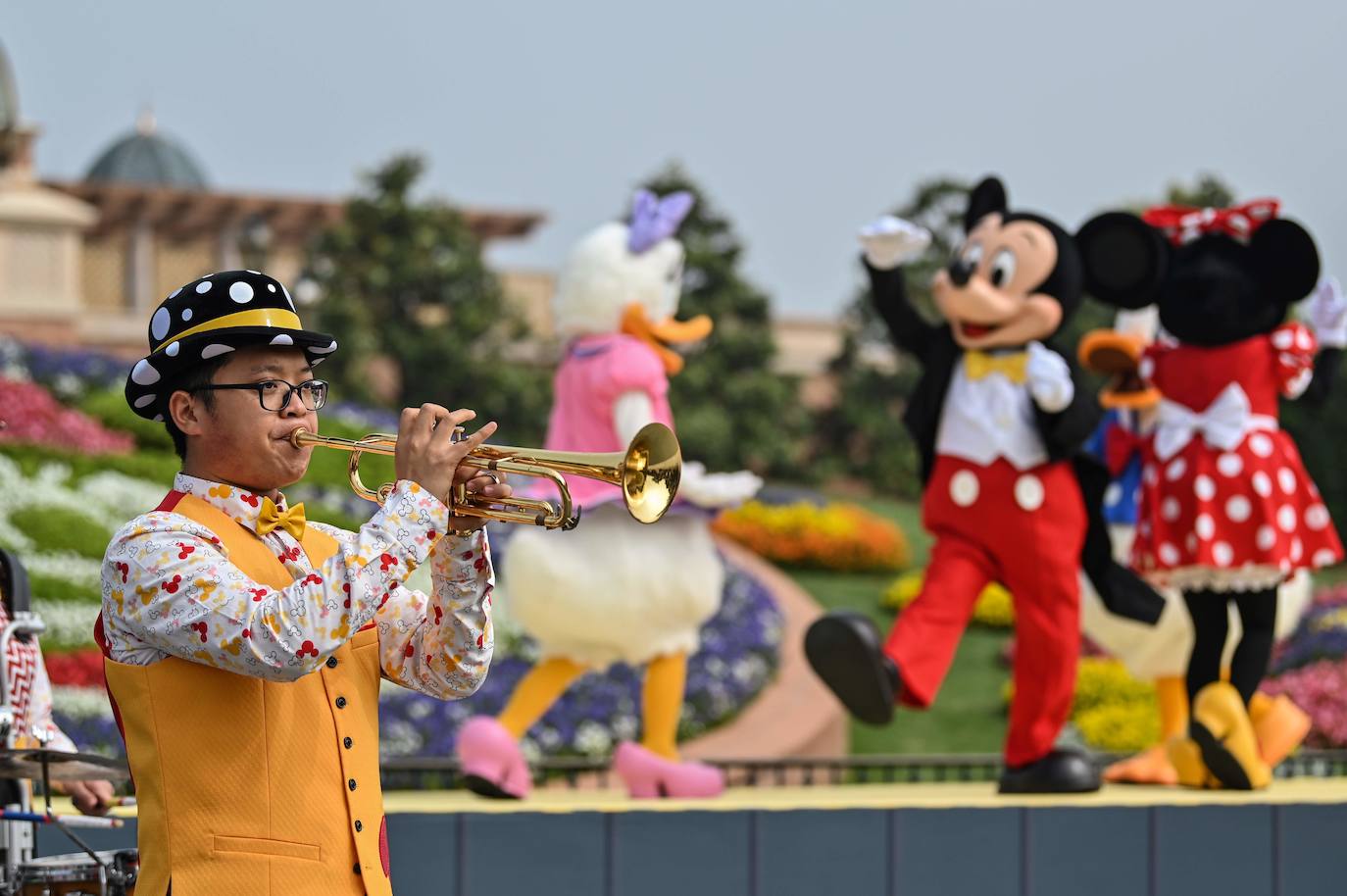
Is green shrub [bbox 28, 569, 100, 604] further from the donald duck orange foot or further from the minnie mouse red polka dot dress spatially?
the donald duck orange foot

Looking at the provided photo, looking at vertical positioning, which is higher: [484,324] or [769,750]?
[484,324]

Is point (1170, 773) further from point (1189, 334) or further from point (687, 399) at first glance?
point (687, 399)

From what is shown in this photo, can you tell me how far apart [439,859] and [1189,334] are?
321 cm

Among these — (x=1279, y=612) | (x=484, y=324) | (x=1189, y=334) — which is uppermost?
(x=484, y=324)

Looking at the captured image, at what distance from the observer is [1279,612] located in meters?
7.26

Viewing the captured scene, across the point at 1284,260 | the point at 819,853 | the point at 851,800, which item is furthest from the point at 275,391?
the point at 1284,260

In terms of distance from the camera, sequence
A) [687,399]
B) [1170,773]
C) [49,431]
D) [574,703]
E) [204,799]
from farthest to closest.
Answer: [687,399] → [49,431] → [574,703] → [1170,773] → [204,799]

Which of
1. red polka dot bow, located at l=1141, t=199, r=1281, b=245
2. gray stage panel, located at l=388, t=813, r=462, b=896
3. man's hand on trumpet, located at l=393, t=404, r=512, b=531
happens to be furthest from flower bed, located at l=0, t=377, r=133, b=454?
man's hand on trumpet, located at l=393, t=404, r=512, b=531

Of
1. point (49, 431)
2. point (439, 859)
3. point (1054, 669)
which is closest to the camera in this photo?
point (439, 859)

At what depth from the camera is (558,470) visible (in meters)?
3.13

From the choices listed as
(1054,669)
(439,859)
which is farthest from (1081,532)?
(439,859)

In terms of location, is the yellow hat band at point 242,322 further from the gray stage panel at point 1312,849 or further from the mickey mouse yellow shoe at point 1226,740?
the mickey mouse yellow shoe at point 1226,740

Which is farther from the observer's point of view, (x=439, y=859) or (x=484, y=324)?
(x=484, y=324)

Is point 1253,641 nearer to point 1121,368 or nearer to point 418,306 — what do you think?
point 1121,368
